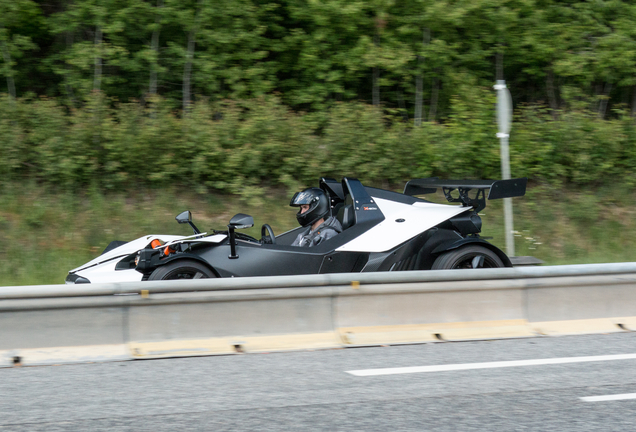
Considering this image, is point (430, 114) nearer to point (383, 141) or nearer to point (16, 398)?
point (383, 141)

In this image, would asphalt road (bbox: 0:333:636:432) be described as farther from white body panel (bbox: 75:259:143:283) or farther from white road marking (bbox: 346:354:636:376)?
white body panel (bbox: 75:259:143:283)

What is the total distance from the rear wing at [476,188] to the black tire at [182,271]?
2661 millimetres

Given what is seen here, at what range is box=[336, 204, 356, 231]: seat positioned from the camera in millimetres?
6488

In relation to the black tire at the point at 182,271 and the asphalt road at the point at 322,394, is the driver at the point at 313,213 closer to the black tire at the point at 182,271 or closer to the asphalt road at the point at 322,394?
the black tire at the point at 182,271

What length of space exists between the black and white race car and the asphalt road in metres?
1.18

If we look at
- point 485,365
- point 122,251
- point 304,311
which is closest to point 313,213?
point 304,311

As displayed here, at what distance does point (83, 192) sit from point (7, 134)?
4.93 ft

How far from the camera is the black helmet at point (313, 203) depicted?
264 inches

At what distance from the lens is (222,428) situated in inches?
135

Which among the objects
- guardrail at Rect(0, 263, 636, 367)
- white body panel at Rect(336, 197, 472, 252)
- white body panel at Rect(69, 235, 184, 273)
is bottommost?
guardrail at Rect(0, 263, 636, 367)

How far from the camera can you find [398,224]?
6277mm

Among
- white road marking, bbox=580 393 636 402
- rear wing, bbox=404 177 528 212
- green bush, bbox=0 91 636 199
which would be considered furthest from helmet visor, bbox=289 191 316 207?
green bush, bbox=0 91 636 199

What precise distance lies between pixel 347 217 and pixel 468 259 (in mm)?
1294

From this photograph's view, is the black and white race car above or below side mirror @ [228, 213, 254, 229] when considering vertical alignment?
below
